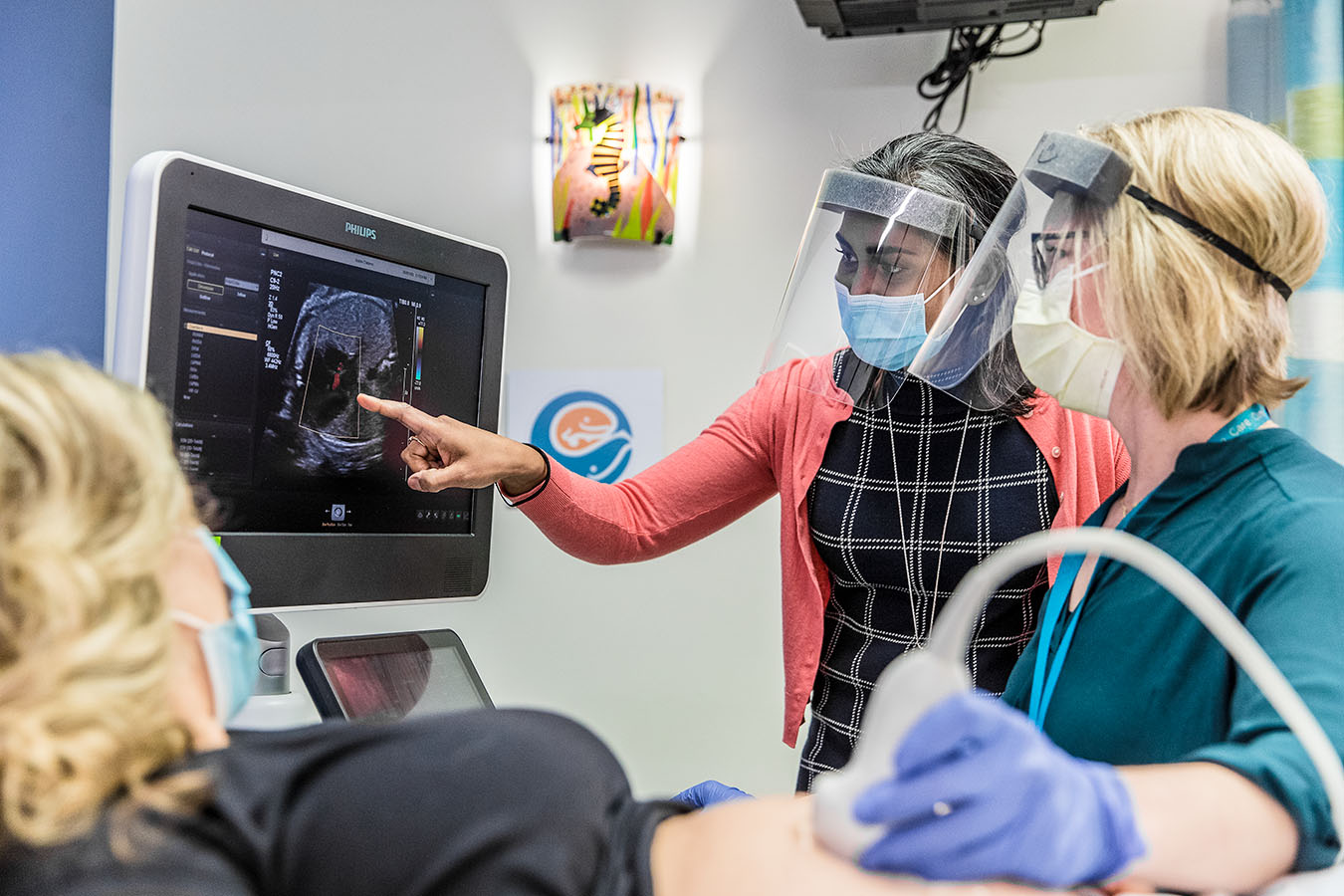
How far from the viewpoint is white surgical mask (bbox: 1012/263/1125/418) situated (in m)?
1.09

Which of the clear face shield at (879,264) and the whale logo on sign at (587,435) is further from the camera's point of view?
the whale logo on sign at (587,435)

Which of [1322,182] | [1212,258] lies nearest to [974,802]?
[1212,258]

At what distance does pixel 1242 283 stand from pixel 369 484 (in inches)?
43.3

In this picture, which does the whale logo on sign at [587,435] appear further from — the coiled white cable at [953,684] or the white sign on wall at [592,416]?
the coiled white cable at [953,684]

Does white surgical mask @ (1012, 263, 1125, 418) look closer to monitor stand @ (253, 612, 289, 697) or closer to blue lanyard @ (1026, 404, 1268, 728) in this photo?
blue lanyard @ (1026, 404, 1268, 728)

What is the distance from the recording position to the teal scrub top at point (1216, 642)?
78 centimetres

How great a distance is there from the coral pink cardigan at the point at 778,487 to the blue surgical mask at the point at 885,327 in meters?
0.15

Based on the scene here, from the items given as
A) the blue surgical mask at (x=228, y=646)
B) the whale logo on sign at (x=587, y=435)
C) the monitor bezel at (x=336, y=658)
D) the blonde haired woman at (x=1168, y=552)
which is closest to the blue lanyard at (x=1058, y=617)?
the blonde haired woman at (x=1168, y=552)

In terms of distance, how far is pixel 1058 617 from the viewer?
42.9 inches

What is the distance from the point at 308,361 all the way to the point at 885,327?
2.49 feet

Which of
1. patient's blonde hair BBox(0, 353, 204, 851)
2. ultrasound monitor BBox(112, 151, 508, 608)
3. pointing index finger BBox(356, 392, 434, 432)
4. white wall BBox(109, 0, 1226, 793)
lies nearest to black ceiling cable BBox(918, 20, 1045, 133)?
white wall BBox(109, 0, 1226, 793)

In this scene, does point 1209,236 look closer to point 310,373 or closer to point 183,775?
point 183,775

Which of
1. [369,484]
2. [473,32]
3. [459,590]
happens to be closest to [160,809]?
[369,484]

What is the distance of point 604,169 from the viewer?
236cm
